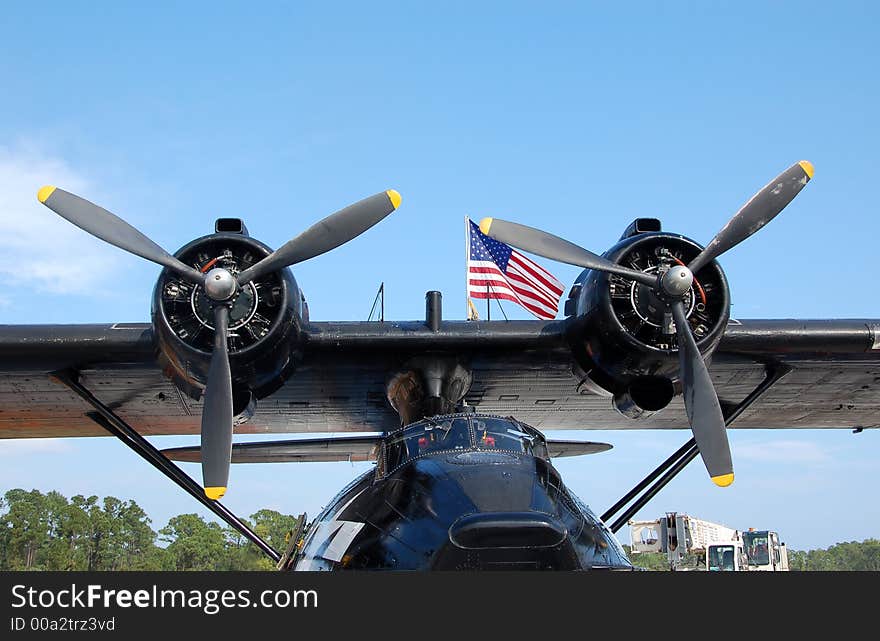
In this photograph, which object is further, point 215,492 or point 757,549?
point 757,549

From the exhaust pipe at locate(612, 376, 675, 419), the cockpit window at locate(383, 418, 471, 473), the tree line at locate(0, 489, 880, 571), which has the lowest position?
the cockpit window at locate(383, 418, 471, 473)

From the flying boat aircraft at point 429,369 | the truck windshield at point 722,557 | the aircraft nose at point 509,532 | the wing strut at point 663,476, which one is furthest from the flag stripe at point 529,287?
the truck windshield at point 722,557

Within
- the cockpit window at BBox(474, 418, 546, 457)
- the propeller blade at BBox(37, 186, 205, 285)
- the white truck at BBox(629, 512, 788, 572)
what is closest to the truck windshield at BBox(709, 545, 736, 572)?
the white truck at BBox(629, 512, 788, 572)

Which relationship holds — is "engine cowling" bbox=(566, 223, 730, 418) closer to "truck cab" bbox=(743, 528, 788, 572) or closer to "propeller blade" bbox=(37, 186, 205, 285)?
"propeller blade" bbox=(37, 186, 205, 285)

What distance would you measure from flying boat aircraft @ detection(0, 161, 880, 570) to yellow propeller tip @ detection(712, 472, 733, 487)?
2cm

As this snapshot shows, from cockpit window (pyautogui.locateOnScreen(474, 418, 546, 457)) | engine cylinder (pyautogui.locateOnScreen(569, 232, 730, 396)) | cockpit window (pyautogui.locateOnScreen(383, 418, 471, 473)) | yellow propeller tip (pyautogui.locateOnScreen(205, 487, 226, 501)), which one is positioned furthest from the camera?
engine cylinder (pyautogui.locateOnScreen(569, 232, 730, 396))

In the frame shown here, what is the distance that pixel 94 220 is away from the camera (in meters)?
9.88

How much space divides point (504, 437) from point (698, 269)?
12.3ft

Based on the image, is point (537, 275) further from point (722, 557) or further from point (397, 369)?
point (722, 557)

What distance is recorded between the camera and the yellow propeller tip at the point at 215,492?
8.88 meters

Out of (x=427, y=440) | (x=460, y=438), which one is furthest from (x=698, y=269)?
(x=427, y=440)

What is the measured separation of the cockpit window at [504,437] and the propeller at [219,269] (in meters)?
2.92

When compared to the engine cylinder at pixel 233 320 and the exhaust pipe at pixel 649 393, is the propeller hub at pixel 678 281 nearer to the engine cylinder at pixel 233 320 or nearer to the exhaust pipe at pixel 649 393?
the exhaust pipe at pixel 649 393

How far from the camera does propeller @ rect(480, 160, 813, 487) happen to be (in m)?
9.20
